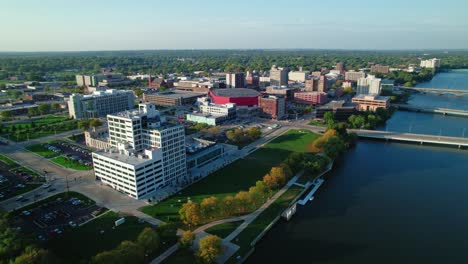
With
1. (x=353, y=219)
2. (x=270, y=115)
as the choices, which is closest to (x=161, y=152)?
(x=353, y=219)

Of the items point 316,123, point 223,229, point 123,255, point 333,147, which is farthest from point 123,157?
point 316,123

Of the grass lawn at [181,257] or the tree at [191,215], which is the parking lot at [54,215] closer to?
the tree at [191,215]

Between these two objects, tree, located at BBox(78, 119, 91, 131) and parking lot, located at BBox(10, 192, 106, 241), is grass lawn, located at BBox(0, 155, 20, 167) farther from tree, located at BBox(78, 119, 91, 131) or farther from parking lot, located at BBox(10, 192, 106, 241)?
tree, located at BBox(78, 119, 91, 131)

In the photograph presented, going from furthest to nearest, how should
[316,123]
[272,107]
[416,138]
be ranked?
[272,107] → [316,123] → [416,138]

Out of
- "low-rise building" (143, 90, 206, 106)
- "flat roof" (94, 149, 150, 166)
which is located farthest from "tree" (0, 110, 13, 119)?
"flat roof" (94, 149, 150, 166)

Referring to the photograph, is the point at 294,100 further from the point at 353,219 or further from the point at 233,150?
the point at 353,219

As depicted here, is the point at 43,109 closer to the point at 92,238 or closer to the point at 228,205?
the point at 92,238
